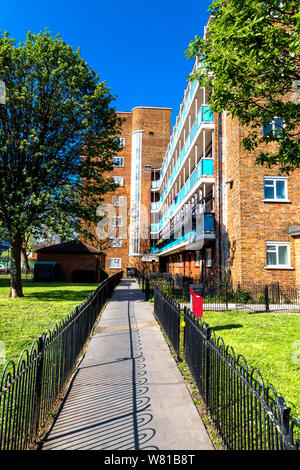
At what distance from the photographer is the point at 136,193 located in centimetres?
4619

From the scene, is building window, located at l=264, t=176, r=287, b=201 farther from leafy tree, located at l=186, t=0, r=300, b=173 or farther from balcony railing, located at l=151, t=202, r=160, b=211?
balcony railing, located at l=151, t=202, r=160, b=211

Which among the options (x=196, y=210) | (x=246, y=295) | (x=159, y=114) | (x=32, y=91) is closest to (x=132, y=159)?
(x=159, y=114)

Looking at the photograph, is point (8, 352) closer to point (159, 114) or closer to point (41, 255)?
point (41, 255)

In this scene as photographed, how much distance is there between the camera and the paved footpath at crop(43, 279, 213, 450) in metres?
3.38

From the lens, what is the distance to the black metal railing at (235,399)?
2406 millimetres

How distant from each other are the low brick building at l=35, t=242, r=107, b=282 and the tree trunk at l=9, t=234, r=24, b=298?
40.9 feet

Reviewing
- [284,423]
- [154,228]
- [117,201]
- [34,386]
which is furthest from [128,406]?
[117,201]

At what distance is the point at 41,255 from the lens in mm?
29641

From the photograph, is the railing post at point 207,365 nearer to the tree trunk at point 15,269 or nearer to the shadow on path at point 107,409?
the shadow on path at point 107,409

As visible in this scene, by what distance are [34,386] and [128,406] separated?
1383 millimetres

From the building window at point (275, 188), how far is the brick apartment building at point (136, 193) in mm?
27135

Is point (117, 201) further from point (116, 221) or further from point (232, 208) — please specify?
point (232, 208)

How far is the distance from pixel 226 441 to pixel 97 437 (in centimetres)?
145

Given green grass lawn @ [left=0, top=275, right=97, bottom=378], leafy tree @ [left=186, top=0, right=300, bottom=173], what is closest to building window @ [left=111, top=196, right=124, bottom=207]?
green grass lawn @ [left=0, top=275, right=97, bottom=378]
